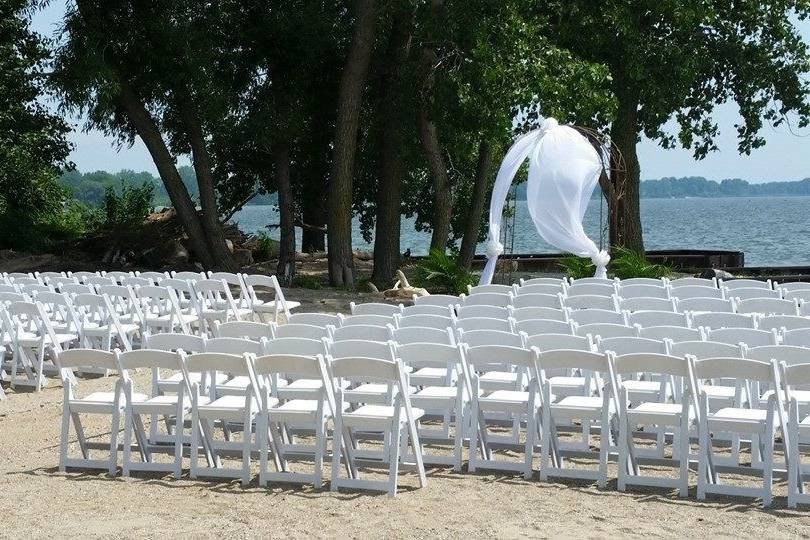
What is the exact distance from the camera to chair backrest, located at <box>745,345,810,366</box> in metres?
7.02

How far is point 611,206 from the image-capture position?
21828 mm

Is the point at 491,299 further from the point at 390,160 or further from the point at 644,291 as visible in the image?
the point at 390,160

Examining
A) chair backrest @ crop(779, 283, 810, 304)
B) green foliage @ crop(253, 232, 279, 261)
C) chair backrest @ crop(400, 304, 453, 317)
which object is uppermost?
green foliage @ crop(253, 232, 279, 261)

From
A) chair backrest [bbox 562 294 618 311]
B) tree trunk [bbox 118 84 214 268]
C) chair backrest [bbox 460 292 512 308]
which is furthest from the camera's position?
tree trunk [bbox 118 84 214 268]

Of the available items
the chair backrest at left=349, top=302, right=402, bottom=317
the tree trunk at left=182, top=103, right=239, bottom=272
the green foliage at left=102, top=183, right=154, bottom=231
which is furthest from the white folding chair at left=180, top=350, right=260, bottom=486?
the green foliage at left=102, top=183, right=154, bottom=231

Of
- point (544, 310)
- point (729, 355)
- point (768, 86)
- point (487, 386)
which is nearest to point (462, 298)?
point (544, 310)

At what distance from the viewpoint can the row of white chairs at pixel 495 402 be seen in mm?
6688

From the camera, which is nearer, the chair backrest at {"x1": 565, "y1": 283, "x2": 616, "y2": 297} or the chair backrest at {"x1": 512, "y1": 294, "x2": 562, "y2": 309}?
the chair backrest at {"x1": 512, "y1": 294, "x2": 562, "y2": 309}

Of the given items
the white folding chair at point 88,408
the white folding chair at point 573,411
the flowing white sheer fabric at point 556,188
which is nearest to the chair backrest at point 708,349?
the white folding chair at point 573,411

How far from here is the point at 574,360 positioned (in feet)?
22.9

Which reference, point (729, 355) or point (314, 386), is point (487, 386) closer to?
point (314, 386)

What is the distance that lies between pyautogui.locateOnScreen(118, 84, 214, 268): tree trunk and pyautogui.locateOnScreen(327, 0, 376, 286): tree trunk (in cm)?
281

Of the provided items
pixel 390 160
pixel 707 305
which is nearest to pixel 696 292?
pixel 707 305

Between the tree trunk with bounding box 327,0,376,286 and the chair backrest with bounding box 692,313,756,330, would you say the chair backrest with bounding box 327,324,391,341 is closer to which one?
the chair backrest with bounding box 692,313,756,330
